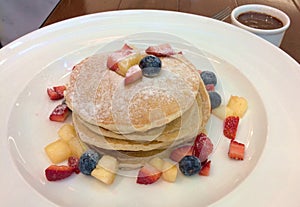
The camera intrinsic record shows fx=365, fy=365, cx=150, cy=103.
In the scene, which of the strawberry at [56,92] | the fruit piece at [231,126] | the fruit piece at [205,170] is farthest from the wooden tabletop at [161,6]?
the fruit piece at [205,170]

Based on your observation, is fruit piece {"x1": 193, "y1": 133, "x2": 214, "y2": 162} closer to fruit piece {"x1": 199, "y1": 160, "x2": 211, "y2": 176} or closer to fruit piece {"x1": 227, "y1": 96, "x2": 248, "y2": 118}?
fruit piece {"x1": 199, "y1": 160, "x2": 211, "y2": 176}

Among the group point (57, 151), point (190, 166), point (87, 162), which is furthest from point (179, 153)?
point (57, 151)

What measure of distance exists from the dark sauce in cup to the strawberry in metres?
0.82

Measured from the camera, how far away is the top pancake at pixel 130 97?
112 cm

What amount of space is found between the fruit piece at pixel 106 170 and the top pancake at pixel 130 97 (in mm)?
94

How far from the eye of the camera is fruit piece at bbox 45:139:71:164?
1.15 metres

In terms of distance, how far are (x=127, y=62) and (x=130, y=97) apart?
14 centimetres

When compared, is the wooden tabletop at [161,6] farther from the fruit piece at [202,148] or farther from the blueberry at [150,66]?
the fruit piece at [202,148]

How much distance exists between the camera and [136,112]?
1.13 meters

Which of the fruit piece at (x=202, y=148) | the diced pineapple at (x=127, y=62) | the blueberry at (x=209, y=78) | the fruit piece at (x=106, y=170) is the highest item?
the diced pineapple at (x=127, y=62)

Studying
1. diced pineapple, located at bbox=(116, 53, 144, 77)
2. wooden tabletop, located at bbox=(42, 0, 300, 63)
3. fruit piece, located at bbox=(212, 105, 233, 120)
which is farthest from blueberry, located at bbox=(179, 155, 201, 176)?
wooden tabletop, located at bbox=(42, 0, 300, 63)

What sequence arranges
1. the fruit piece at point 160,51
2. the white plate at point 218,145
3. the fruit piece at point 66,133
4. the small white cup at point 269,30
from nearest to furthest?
the white plate at point 218,145 → the fruit piece at point 66,133 → the fruit piece at point 160,51 → the small white cup at point 269,30

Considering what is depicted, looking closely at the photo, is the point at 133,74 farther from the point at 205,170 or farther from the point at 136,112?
the point at 205,170

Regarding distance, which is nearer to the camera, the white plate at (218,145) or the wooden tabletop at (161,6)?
the white plate at (218,145)
